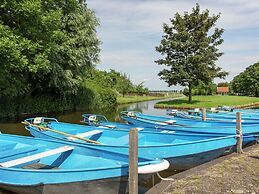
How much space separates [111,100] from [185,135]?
29.5 meters

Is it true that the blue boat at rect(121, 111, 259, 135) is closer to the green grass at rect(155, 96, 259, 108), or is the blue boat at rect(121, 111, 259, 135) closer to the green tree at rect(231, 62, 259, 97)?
the green grass at rect(155, 96, 259, 108)

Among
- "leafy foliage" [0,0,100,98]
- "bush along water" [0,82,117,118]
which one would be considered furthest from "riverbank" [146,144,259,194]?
"bush along water" [0,82,117,118]

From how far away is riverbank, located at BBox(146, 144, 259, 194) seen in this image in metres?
5.77

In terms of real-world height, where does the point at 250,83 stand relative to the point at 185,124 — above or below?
above

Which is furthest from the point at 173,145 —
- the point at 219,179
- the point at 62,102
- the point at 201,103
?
the point at 201,103

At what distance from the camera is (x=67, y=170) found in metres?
5.69

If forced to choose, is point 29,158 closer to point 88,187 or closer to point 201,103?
point 88,187

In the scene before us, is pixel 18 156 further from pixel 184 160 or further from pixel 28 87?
pixel 28 87

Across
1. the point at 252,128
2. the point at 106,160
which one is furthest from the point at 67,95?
the point at 106,160

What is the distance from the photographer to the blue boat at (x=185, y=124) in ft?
35.1

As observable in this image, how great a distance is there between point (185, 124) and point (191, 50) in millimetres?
23416

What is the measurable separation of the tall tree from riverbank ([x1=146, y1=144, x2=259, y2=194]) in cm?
2689

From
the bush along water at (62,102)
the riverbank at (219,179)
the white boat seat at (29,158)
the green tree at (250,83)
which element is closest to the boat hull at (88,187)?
the riverbank at (219,179)

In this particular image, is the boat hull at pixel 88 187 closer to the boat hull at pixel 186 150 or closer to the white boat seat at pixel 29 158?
the white boat seat at pixel 29 158
